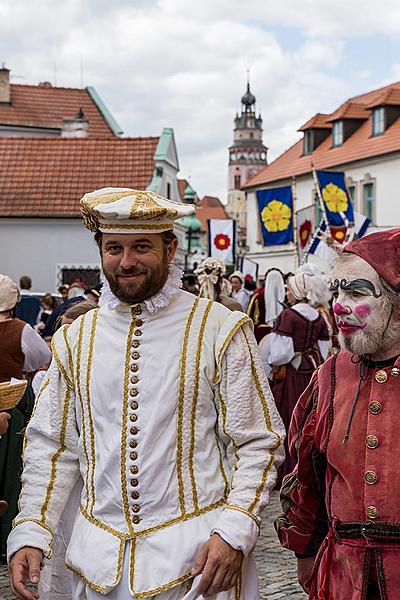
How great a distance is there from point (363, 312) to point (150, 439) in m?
0.75

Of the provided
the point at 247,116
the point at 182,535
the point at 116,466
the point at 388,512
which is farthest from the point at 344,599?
the point at 247,116

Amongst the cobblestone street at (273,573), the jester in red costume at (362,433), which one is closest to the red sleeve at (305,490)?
the jester in red costume at (362,433)

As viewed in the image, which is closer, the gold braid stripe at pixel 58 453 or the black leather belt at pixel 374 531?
the black leather belt at pixel 374 531

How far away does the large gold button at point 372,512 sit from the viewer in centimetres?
298

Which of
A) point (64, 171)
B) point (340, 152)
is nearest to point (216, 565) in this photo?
point (64, 171)

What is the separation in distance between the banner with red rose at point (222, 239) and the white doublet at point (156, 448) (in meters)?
15.5

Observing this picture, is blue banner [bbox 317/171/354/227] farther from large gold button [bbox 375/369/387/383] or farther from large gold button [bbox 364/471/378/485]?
large gold button [bbox 364/471/378/485]

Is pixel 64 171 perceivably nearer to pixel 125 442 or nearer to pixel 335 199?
pixel 335 199

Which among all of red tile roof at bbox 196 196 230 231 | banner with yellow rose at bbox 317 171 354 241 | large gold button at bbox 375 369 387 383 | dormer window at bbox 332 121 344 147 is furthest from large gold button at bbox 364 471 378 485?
red tile roof at bbox 196 196 230 231

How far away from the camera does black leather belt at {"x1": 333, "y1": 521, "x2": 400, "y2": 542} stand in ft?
9.72

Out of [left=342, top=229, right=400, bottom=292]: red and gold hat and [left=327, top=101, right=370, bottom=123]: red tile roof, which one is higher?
[left=327, top=101, right=370, bottom=123]: red tile roof

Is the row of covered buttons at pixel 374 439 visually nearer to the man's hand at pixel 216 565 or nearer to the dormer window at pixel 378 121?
the man's hand at pixel 216 565

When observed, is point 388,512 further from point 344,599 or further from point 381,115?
point 381,115

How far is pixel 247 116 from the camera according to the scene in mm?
146125
